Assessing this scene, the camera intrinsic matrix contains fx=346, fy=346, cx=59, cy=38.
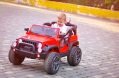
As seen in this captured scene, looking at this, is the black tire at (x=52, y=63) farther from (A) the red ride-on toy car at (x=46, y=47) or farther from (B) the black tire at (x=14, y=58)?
(B) the black tire at (x=14, y=58)

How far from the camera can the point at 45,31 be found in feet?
27.4

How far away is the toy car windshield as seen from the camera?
27.2ft

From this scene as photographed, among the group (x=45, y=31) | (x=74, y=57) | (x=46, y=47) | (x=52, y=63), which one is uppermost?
(x=45, y=31)

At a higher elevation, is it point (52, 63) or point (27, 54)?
point (27, 54)

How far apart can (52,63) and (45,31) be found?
3.30 ft

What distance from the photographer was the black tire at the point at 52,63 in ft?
25.1

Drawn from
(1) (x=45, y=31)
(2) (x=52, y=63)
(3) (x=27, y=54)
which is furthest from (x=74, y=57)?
(3) (x=27, y=54)

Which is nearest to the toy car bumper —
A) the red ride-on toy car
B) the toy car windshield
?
the red ride-on toy car

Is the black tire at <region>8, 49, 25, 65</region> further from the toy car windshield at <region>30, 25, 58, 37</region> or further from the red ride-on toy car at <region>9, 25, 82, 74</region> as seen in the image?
the toy car windshield at <region>30, 25, 58, 37</region>

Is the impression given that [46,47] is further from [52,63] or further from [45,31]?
[45,31]

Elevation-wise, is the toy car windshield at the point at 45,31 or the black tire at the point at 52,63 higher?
the toy car windshield at the point at 45,31

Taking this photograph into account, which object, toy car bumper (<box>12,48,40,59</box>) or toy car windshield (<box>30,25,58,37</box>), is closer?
toy car bumper (<box>12,48,40,59</box>)

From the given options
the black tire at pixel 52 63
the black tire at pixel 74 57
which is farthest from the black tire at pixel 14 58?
the black tire at pixel 74 57

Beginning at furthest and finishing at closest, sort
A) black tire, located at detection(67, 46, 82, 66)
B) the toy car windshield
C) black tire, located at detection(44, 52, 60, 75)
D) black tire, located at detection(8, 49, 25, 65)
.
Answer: black tire, located at detection(67, 46, 82, 66), the toy car windshield, black tire, located at detection(8, 49, 25, 65), black tire, located at detection(44, 52, 60, 75)
